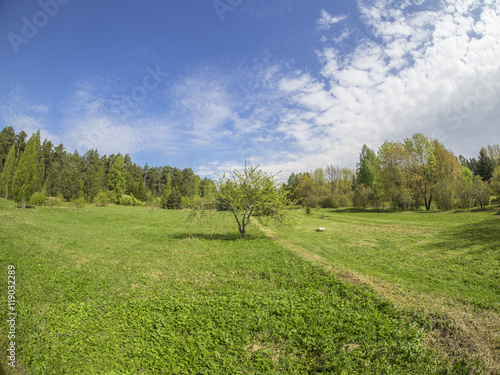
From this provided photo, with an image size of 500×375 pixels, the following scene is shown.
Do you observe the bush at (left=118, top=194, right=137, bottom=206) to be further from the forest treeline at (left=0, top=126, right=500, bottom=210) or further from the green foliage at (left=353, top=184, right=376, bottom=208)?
the green foliage at (left=353, top=184, right=376, bottom=208)

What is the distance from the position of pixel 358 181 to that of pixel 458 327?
2291 inches

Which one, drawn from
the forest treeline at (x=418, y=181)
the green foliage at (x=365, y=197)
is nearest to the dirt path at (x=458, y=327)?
the forest treeline at (x=418, y=181)

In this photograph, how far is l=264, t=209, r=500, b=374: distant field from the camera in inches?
204

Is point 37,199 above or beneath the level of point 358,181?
beneath

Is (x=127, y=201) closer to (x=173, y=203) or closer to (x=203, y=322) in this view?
(x=173, y=203)

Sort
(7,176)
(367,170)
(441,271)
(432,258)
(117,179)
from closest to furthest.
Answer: (441,271) → (432,258) → (7,176) → (367,170) → (117,179)

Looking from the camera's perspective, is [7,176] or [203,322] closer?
[203,322]

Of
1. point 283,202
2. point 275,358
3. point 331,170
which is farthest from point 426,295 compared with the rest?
point 331,170

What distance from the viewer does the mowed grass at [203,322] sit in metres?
4.53

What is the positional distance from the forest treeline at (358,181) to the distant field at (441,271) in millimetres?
6869

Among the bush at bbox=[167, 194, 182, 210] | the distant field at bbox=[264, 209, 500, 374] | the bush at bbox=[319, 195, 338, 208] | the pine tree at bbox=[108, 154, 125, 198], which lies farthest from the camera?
the pine tree at bbox=[108, 154, 125, 198]

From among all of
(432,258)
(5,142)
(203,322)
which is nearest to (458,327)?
(203,322)

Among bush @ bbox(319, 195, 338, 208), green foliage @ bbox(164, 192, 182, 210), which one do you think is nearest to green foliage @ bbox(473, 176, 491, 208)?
bush @ bbox(319, 195, 338, 208)

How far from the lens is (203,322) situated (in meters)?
5.91
